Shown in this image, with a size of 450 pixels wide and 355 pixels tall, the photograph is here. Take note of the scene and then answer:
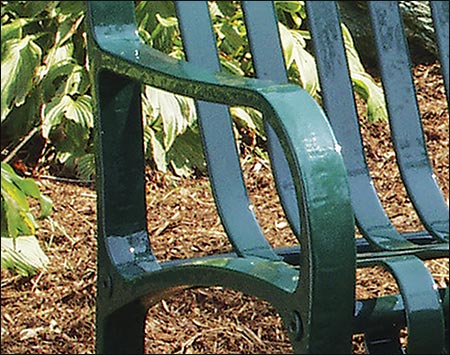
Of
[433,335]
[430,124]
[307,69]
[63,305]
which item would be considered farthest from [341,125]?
[430,124]

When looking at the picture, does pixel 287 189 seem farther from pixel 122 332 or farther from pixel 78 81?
pixel 78 81

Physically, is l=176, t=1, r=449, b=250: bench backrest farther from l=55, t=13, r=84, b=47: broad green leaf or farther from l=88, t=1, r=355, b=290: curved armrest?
l=55, t=13, r=84, b=47: broad green leaf

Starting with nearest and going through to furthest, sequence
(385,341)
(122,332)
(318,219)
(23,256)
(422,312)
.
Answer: (318,219) < (422,312) < (385,341) < (122,332) < (23,256)

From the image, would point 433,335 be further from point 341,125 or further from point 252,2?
point 252,2

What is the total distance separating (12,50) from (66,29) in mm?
214

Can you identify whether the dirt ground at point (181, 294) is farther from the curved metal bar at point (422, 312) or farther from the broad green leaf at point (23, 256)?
the curved metal bar at point (422, 312)

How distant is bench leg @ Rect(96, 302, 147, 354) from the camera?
1859 millimetres

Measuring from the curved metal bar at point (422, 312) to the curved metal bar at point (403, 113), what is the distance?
0.64 meters

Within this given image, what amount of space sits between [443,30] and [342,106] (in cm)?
29

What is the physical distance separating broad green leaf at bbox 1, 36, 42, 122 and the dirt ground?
351 millimetres

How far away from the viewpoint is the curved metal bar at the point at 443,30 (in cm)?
230

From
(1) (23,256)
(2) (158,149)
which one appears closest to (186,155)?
(2) (158,149)

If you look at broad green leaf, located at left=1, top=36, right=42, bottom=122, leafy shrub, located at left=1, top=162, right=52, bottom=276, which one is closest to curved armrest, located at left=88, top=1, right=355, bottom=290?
leafy shrub, located at left=1, top=162, right=52, bottom=276

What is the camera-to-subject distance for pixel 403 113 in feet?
7.38
